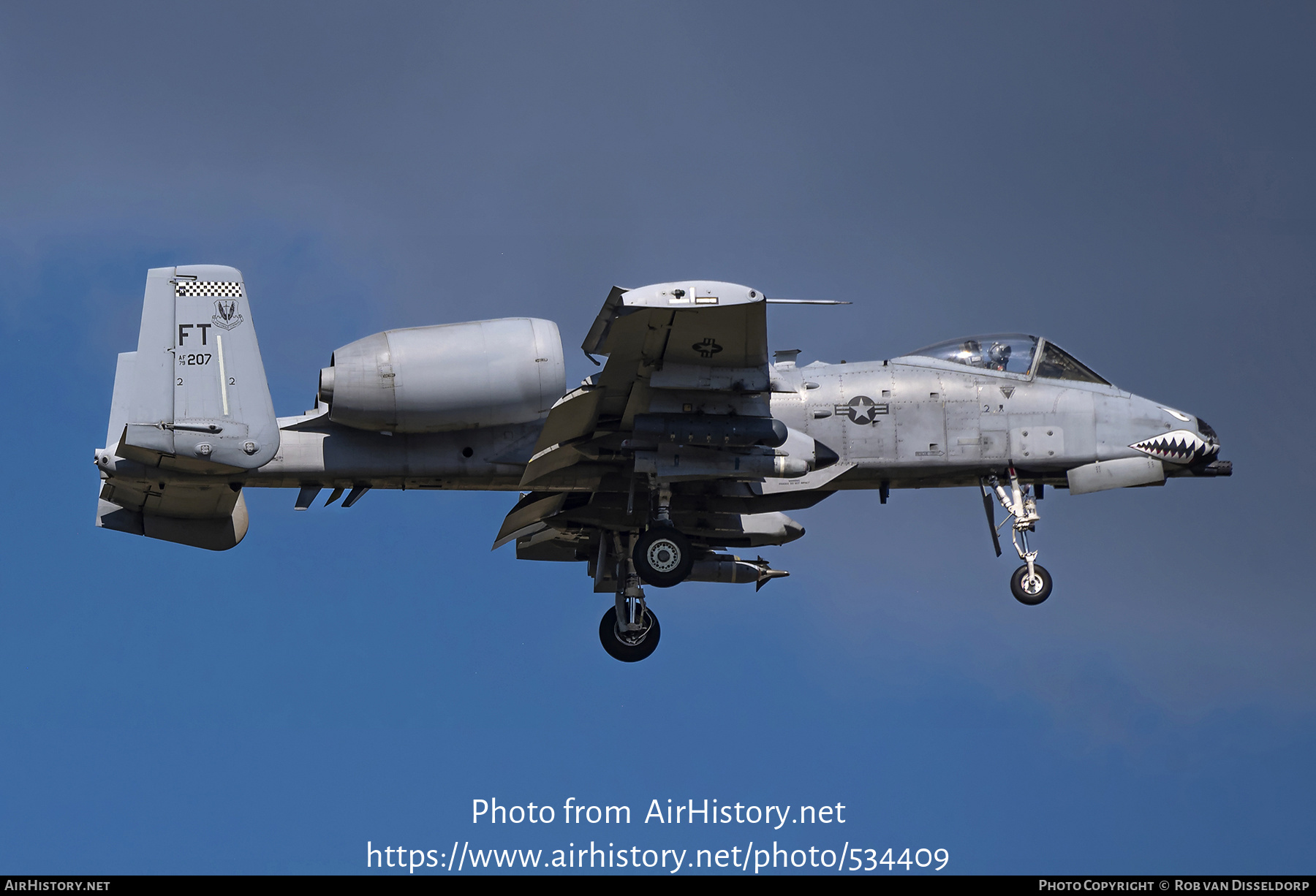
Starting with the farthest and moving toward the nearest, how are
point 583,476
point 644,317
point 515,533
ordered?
point 515,533 < point 583,476 < point 644,317

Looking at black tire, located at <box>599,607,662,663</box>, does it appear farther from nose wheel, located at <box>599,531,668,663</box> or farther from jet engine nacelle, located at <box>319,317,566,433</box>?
jet engine nacelle, located at <box>319,317,566,433</box>

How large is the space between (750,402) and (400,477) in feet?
16.9

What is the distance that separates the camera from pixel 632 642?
74.4ft

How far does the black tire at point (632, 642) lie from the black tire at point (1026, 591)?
19.6 ft

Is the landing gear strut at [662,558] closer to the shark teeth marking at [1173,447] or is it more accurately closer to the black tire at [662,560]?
the black tire at [662,560]

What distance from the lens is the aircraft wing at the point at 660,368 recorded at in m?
16.2

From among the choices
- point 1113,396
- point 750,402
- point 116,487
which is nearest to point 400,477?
point 116,487

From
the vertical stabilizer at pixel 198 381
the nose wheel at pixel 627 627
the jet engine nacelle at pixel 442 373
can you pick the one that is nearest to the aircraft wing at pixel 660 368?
the jet engine nacelle at pixel 442 373

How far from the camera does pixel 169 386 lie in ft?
57.3

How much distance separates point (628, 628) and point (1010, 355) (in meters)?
7.67

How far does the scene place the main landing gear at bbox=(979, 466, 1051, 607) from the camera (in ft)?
67.5

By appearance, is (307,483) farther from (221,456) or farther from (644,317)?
(644,317)

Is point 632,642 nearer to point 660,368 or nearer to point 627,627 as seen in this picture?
point 627,627

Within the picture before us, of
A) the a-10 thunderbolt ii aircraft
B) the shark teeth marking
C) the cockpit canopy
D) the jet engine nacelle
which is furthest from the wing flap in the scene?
the shark teeth marking
